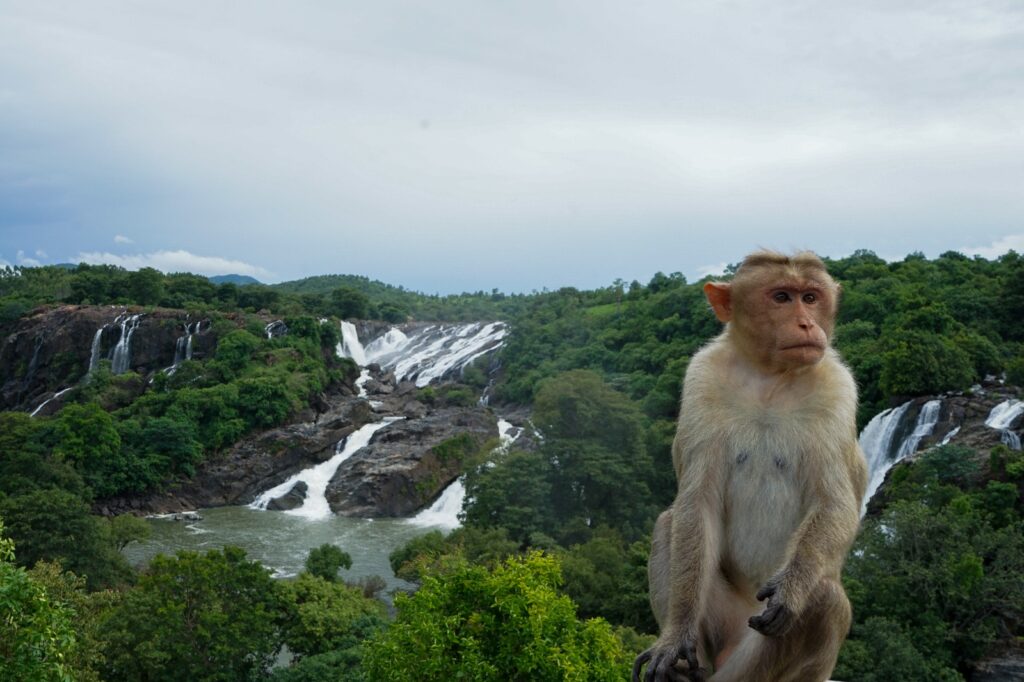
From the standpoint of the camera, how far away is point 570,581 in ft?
65.4

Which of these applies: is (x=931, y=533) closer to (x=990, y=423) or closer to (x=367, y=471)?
(x=990, y=423)

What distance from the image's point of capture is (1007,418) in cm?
2250

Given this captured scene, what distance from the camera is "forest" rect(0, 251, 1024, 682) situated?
38.1 ft

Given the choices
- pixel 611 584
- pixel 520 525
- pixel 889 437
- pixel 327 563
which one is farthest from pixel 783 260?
pixel 889 437

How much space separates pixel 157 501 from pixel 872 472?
2609 centimetres

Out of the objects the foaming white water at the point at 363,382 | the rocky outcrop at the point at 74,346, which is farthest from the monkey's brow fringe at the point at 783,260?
the rocky outcrop at the point at 74,346

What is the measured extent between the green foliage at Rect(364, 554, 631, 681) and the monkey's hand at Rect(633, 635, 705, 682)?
8205 millimetres

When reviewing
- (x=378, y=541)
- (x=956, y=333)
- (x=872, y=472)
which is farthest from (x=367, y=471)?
(x=956, y=333)

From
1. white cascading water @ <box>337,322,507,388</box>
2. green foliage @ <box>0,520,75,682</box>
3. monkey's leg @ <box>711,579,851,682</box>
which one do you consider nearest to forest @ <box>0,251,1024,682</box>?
green foliage @ <box>0,520,75,682</box>

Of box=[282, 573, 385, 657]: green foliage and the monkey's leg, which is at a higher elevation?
the monkey's leg

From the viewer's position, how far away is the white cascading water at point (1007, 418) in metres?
21.7

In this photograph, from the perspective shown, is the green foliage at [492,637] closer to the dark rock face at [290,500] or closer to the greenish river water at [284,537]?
the greenish river water at [284,537]

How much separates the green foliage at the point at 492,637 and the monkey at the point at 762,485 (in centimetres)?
808

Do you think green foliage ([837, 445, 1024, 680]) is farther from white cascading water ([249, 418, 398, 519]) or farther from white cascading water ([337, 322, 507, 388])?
white cascading water ([337, 322, 507, 388])
